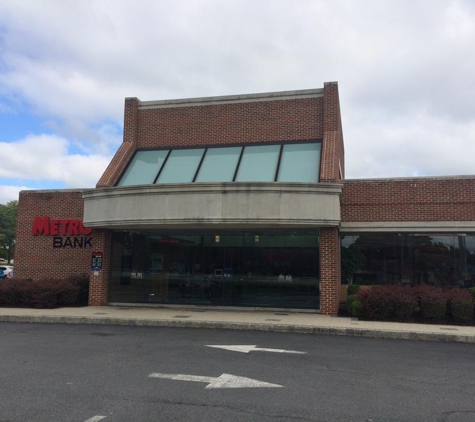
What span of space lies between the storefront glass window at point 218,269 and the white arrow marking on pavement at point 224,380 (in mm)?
8666

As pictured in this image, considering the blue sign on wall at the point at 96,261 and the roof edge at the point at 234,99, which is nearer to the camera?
the blue sign on wall at the point at 96,261

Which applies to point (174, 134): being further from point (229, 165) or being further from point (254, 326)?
point (254, 326)

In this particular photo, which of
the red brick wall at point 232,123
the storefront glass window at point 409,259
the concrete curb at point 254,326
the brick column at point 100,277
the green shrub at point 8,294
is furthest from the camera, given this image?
the red brick wall at point 232,123

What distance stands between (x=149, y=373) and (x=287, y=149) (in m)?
11.6

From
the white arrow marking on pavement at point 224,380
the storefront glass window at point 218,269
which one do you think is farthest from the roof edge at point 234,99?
the white arrow marking on pavement at point 224,380

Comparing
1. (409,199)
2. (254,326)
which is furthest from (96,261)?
(409,199)

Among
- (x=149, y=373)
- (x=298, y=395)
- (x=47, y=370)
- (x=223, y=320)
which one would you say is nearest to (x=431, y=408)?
(x=298, y=395)

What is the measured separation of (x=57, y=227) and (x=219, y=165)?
23.4 feet

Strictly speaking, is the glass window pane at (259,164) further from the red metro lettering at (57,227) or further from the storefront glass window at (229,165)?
the red metro lettering at (57,227)

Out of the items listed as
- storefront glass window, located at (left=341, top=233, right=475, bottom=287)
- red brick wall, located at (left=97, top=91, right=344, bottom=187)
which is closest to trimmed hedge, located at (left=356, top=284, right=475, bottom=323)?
storefront glass window, located at (left=341, top=233, right=475, bottom=287)

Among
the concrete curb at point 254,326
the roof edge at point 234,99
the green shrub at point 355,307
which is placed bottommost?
the concrete curb at point 254,326

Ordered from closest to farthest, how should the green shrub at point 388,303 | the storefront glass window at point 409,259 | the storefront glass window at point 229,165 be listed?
the green shrub at point 388,303 < the storefront glass window at point 409,259 < the storefront glass window at point 229,165

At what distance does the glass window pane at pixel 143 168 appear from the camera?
17016 mm

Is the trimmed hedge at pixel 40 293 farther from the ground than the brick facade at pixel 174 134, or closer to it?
closer to it
